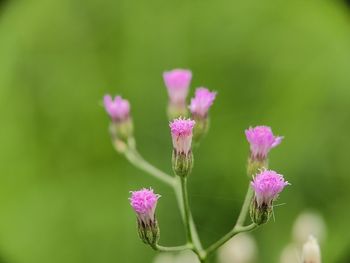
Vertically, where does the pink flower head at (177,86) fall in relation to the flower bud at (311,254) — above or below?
above

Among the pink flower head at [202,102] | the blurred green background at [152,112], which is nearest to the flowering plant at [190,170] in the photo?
the pink flower head at [202,102]

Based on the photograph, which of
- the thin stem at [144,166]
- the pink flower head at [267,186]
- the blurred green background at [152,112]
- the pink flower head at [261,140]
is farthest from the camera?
the blurred green background at [152,112]

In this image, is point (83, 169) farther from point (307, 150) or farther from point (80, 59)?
point (307, 150)

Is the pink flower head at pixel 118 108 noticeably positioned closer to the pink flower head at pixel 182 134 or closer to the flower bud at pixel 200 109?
the flower bud at pixel 200 109

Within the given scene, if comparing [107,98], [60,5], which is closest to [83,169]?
[60,5]

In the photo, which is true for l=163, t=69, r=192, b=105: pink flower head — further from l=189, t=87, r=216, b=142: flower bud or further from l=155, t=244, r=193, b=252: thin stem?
l=155, t=244, r=193, b=252: thin stem

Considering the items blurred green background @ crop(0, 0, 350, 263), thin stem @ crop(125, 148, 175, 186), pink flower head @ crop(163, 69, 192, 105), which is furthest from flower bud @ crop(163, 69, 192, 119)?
blurred green background @ crop(0, 0, 350, 263)

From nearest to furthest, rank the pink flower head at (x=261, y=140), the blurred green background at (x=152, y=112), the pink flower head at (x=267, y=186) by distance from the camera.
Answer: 1. the pink flower head at (x=267, y=186)
2. the pink flower head at (x=261, y=140)
3. the blurred green background at (x=152, y=112)
